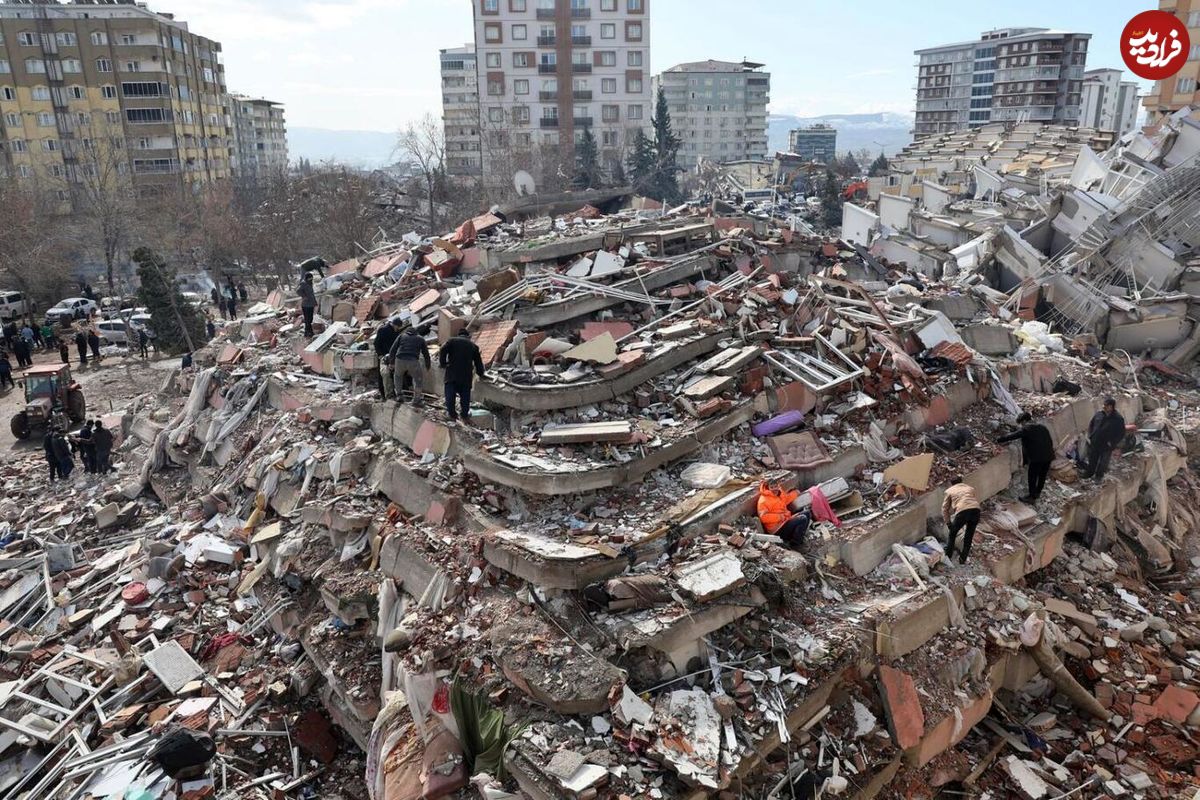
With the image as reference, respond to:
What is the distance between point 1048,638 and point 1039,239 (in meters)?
16.8

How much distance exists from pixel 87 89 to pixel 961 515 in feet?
160

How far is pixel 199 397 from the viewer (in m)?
12.5

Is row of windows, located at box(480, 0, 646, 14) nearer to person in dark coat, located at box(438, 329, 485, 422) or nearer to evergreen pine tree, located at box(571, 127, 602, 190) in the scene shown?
evergreen pine tree, located at box(571, 127, 602, 190)

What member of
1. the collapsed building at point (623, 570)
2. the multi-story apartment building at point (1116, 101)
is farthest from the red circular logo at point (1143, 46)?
the multi-story apartment building at point (1116, 101)

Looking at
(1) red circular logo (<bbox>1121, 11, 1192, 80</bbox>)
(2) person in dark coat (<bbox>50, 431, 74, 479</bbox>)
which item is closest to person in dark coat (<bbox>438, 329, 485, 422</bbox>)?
(2) person in dark coat (<bbox>50, 431, 74, 479</bbox>)

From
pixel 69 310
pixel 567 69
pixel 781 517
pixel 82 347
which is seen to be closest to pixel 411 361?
pixel 781 517

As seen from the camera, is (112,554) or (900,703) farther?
(112,554)

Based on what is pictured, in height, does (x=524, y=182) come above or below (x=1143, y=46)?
below


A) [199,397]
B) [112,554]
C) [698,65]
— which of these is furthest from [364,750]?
[698,65]

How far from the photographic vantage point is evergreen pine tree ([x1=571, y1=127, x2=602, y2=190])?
125 feet

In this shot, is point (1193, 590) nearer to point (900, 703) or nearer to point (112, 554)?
point (900, 703)

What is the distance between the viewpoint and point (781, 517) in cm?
708

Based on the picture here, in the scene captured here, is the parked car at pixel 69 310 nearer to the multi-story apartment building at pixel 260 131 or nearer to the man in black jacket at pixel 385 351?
the man in black jacket at pixel 385 351

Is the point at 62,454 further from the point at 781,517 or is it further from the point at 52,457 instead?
the point at 781,517
